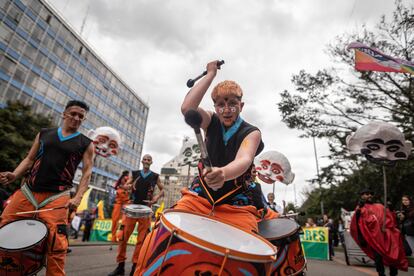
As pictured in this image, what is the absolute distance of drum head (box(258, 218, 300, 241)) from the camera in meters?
2.63

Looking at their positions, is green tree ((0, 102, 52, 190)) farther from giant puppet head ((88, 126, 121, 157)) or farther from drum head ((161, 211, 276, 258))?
drum head ((161, 211, 276, 258))

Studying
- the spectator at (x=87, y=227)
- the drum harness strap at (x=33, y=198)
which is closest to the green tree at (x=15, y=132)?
the spectator at (x=87, y=227)

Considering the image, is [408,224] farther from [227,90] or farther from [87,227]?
[87,227]

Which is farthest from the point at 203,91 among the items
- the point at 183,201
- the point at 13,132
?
the point at 13,132

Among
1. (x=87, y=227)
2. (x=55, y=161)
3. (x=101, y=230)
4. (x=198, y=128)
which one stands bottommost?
(x=101, y=230)

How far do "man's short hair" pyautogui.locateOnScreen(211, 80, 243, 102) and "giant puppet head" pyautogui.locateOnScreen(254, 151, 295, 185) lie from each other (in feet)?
23.6

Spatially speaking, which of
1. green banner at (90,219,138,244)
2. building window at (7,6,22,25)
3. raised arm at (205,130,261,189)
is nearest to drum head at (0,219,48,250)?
raised arm at (205,130,261,189)

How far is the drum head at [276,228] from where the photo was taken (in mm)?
2635

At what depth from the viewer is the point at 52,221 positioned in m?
2.51

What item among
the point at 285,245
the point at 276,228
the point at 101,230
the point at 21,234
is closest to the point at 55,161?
the point at 21,234

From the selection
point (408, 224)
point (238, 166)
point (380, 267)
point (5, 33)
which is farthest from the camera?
point (5, 33)

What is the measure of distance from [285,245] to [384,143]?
13.1ft

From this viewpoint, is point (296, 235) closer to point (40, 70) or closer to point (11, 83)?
point (11, 83)

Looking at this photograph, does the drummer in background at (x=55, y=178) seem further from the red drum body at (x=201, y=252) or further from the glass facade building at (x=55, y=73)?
the glass facade building at (x=55, y=73)
